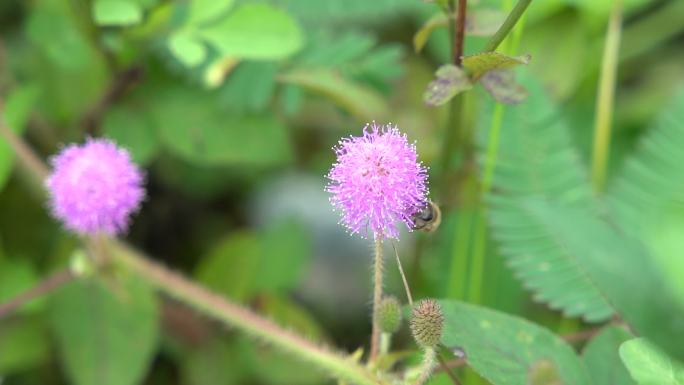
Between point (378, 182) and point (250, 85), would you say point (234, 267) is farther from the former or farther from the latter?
point (378, 182)

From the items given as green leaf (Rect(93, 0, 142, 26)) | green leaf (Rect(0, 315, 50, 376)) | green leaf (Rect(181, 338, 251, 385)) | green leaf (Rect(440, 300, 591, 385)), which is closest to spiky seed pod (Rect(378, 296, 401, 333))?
green leaf (Rect(440, 300, 591, 385))

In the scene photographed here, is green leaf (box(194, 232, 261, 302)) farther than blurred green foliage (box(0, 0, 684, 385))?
Yes

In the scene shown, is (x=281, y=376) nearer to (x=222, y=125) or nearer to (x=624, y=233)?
(x=222, y=125)

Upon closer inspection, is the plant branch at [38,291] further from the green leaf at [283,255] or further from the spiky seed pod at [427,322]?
the spiky seed pod at [427,322]

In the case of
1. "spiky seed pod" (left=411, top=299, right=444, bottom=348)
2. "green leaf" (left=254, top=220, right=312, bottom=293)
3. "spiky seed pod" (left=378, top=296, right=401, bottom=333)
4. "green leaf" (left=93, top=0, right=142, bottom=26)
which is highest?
"green leaf" (left=93, top=0, right=142, bottom=26)

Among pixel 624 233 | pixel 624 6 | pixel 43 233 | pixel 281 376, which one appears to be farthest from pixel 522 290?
pixel 43 233

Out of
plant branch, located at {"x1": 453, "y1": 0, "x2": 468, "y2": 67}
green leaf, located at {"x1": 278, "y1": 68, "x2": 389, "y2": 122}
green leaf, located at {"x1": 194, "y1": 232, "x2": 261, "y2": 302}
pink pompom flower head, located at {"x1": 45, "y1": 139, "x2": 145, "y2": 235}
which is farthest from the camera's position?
green leaf, located at {"x1": 194, "y1": 232, "x2": 261, "y2": 302}

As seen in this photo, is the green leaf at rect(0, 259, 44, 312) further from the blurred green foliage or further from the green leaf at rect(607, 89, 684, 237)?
the green leaf at rect(607, 89, 684, 237)
